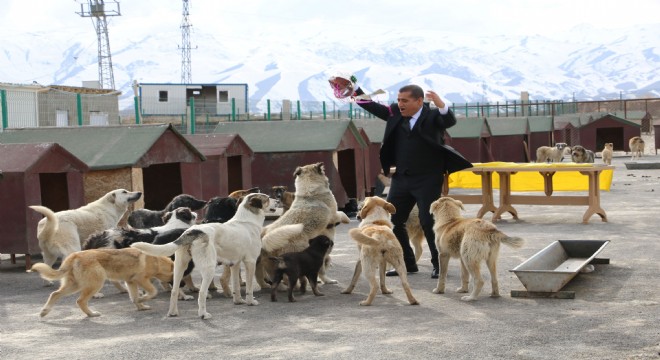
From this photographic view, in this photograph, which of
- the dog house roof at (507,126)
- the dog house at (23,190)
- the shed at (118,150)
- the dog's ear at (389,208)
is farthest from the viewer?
the dog house roof at (507,126)

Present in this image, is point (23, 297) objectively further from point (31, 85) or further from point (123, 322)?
point (31, 85)

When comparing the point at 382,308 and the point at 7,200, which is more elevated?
the point at 7,200

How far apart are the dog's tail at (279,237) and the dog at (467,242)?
1.36 m

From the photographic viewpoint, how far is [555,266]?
10.3m

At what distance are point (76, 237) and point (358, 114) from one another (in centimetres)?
3387

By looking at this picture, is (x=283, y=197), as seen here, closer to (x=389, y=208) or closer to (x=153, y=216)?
(x=153, y=216)

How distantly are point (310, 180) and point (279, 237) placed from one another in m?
1.28

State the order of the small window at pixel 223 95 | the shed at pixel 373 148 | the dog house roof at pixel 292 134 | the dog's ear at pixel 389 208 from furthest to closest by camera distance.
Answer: the small window at pixel 223 95 < the shed at pixel 373 148 < the dog house roof at pixel 292 134 < the dog's ear at pixel 389 208

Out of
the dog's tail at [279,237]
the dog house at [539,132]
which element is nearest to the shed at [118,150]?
the dog's tail at [279,237]

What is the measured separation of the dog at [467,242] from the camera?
841 cm

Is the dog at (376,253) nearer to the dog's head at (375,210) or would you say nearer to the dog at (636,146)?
the dog's head at (375,210)

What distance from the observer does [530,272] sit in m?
8.52

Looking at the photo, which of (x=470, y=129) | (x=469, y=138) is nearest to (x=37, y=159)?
(x=469, y=138)

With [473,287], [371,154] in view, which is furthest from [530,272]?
[371,154]
